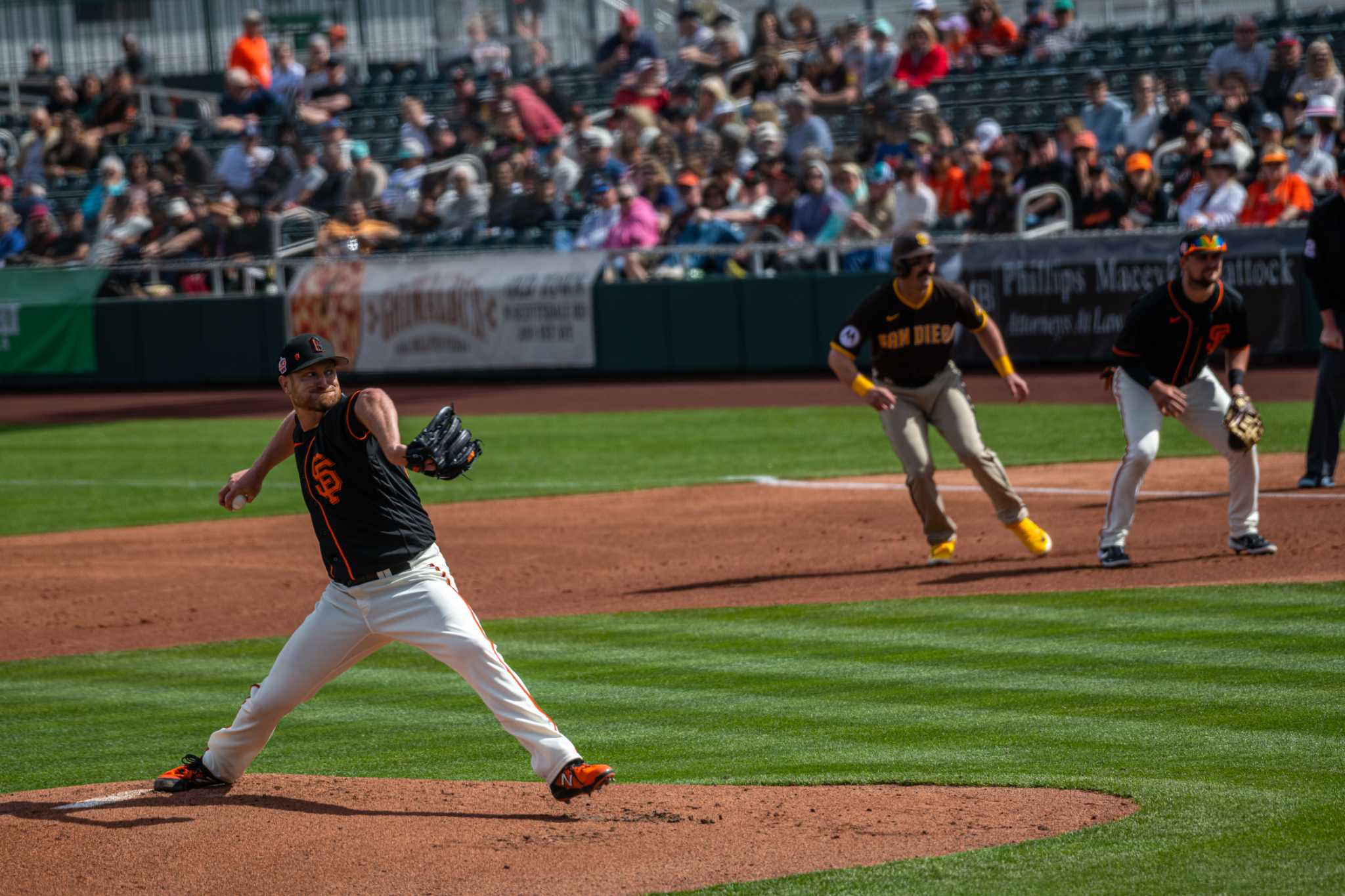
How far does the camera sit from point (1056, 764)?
6047mm

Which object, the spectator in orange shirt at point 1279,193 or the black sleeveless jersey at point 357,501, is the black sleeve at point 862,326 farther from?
the spectator in orange shirt at point 1279,193

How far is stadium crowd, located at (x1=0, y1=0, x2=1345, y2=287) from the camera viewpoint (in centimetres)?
1945

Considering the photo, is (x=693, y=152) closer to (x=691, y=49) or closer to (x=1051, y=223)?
(x=691, y=49)

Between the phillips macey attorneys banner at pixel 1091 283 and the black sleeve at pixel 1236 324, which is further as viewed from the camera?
the phillips macey attorneys banner at pixel 1091 283

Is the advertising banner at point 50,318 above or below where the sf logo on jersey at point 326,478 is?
below

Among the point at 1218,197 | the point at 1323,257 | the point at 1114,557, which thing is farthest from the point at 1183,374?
the point at 1218,197

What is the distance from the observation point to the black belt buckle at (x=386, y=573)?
5.70m

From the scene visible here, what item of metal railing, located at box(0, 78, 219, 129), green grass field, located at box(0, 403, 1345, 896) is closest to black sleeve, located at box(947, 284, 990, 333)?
green grass field, located at box(0, 403, 1345, 896)

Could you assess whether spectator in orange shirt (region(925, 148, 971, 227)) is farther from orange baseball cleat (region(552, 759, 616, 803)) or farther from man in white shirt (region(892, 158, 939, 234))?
orange baseball cleat (region(552, 759, 616, 803))

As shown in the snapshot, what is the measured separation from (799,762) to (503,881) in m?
1.65

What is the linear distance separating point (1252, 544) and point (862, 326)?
8.48 ft

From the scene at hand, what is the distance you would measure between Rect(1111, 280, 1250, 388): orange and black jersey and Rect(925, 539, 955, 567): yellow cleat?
5.25 feet

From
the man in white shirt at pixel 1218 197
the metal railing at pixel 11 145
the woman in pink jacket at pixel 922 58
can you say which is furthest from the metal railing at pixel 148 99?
the man in white shirt at pixel 1218 197

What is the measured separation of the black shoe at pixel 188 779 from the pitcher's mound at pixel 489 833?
3 centimetres
